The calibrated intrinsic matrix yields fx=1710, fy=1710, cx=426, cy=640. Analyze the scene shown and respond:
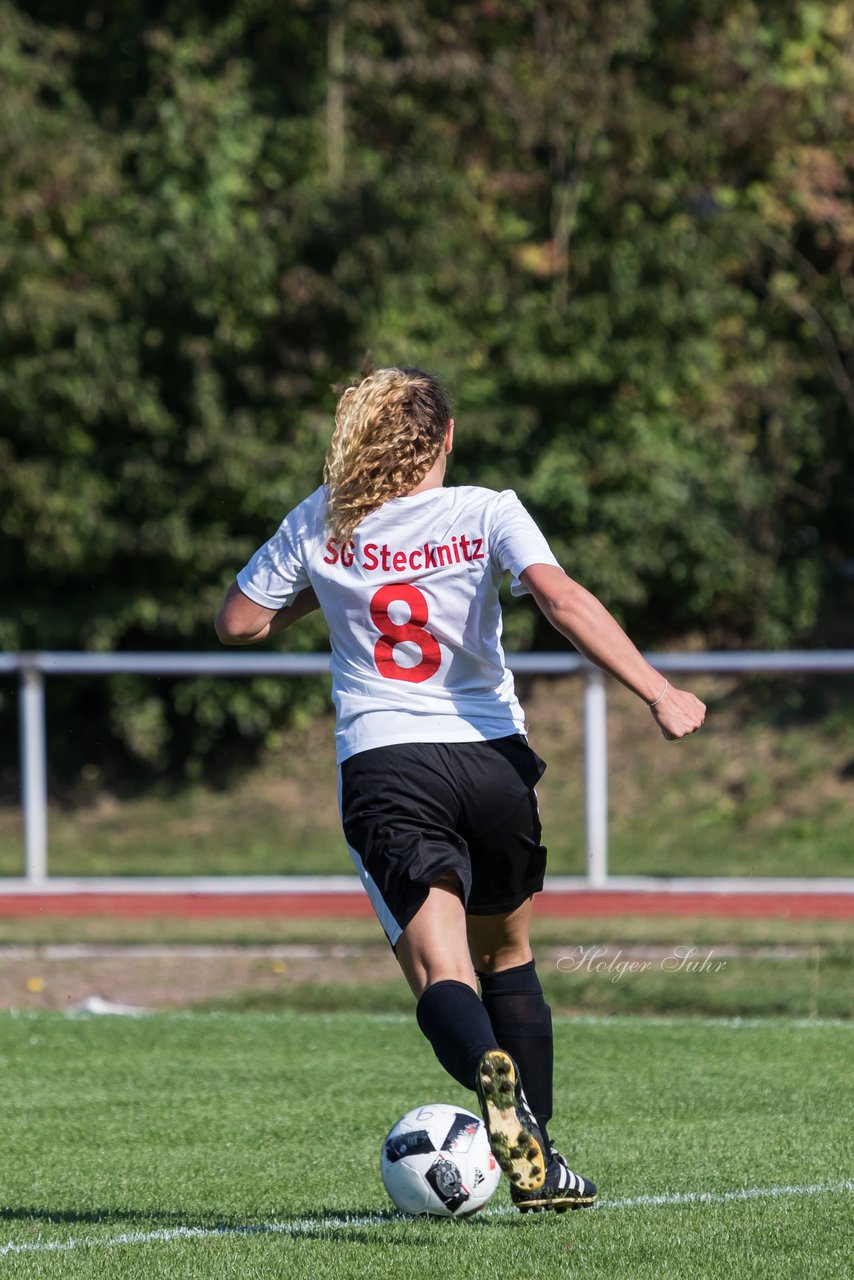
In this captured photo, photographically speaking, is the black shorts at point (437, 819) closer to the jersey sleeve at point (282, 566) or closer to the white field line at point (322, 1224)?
the jersey sleeve at point (282, 566)

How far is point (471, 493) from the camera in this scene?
12.1ft

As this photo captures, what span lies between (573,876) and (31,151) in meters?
7.62

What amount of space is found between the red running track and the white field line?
18.8 ft

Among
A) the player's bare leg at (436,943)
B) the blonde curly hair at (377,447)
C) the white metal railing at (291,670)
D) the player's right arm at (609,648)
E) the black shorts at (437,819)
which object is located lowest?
the white metal railing at (291,670)

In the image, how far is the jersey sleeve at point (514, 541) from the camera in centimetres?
352

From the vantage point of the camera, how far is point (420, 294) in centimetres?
1459

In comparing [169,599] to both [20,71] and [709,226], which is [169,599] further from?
[709,226]

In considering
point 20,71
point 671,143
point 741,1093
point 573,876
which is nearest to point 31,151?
point 20,71

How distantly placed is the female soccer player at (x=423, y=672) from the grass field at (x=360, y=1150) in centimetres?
32

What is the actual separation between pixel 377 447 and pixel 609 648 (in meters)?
0.69

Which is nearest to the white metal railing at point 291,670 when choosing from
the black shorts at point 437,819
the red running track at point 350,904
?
the red running track at point 350,904

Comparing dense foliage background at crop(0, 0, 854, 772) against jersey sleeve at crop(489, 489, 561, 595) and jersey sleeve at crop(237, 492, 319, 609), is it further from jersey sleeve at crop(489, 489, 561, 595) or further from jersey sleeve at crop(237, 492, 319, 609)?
jersey sleeve at crop(489, 489, 561, 595)

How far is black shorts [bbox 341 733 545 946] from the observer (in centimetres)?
355

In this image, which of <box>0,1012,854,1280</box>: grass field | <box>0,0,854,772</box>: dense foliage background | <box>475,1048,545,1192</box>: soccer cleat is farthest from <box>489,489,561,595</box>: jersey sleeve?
<box>0,0,854,772</box>: dense foliage background
